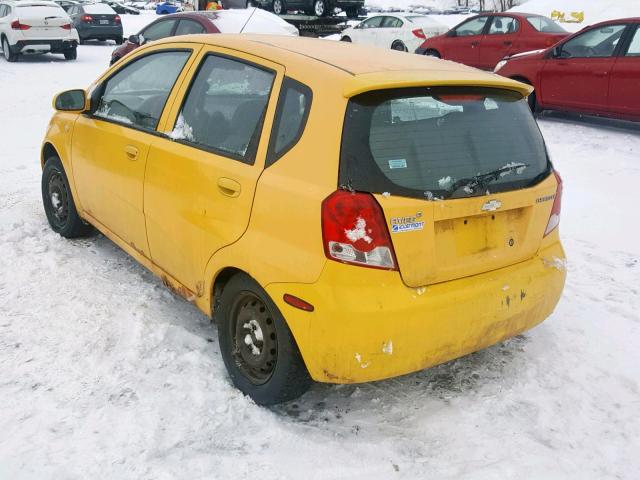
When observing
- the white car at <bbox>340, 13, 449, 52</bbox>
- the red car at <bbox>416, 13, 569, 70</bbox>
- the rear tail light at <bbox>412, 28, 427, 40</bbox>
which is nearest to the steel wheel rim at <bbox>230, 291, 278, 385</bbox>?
the red car at <bbox>416, 13, 569, 70</bbox>

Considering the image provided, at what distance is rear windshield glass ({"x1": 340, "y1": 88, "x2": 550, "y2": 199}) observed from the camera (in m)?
2.70

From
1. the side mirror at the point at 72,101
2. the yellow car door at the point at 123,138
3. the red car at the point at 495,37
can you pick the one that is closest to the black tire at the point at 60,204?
the yellow car door at the point at 123,138

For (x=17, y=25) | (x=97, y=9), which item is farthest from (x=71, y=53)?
(x=97, y=9)

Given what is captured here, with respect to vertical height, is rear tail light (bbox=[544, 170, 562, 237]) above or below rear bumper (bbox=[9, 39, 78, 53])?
above

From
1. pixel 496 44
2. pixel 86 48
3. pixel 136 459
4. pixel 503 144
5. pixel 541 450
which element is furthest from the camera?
pixel 86 48

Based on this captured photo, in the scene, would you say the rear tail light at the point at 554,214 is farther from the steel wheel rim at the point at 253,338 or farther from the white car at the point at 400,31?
the white car at the point at 400,31

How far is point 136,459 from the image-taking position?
8.88 feet

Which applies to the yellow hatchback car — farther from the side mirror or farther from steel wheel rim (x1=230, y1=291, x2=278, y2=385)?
the side mirror

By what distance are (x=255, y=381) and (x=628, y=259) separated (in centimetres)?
336

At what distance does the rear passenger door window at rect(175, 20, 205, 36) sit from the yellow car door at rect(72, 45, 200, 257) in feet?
20.7

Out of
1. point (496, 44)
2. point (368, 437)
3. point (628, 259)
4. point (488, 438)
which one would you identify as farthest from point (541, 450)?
point (496, 44)

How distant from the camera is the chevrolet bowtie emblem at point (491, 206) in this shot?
114 inches

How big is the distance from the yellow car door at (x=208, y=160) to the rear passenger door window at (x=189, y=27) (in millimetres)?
7272

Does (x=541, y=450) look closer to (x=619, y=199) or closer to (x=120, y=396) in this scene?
(x=120, y=396)
